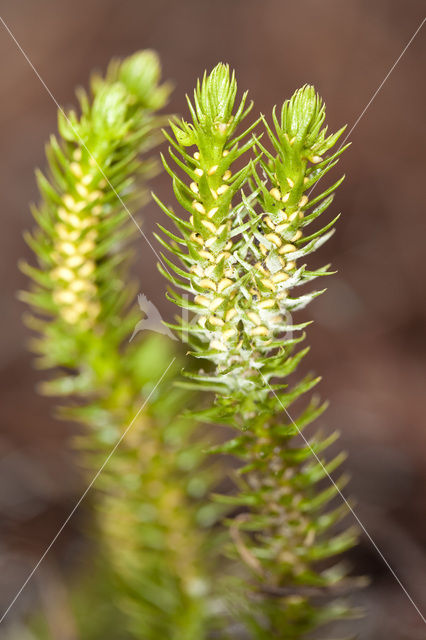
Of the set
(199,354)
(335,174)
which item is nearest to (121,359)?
(199,354)

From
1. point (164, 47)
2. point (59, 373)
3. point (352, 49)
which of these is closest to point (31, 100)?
point (164, 47)

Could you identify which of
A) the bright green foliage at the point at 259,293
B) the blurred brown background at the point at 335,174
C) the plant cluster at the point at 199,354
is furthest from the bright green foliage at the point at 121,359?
the blurred brown background at the point at 335,174

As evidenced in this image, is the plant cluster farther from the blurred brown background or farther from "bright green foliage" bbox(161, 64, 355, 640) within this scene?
the blurred brown background

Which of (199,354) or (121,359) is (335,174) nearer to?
(121,359)

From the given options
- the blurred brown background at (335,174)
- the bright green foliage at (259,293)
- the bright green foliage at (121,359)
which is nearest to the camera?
the bright green foliage at (259,293)

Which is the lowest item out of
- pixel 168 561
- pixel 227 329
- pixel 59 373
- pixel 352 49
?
pixel 168 561

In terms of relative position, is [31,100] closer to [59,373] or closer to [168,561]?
[59,373]

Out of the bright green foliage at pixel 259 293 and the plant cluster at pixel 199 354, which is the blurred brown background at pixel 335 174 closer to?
the plant cluster at pixel 199 354
